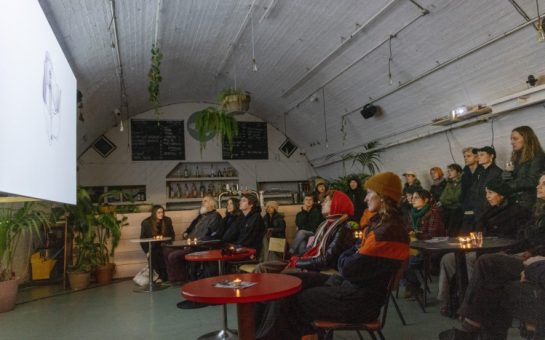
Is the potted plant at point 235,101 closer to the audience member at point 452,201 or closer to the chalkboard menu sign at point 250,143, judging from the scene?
the audience member at point 452,201

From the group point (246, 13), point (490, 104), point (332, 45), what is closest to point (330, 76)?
point (332, 45)

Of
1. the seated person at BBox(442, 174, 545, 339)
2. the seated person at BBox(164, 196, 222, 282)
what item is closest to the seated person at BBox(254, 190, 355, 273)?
the seated person at BBox(442, 174, 545, 339)

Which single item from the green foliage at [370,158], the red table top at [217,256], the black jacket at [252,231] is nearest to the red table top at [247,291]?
the red table top at [217,256]

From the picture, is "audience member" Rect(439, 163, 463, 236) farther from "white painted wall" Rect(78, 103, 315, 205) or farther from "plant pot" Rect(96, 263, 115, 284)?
"white painted wall" Rect(78, 103, 315, 205)

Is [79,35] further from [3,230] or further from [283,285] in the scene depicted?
[283,285]

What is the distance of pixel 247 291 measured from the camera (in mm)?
2152

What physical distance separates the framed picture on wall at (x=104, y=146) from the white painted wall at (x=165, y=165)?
0.07 m

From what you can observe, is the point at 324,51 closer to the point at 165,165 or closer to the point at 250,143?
the point at 250,143

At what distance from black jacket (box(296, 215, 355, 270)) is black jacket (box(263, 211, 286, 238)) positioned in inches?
125

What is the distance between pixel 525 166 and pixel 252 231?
325 centimetres

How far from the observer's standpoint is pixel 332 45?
20.5 feet

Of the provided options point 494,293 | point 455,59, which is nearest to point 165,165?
point 455,59

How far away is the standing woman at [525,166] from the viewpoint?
3.99 meters

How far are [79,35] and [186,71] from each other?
10.4ft
